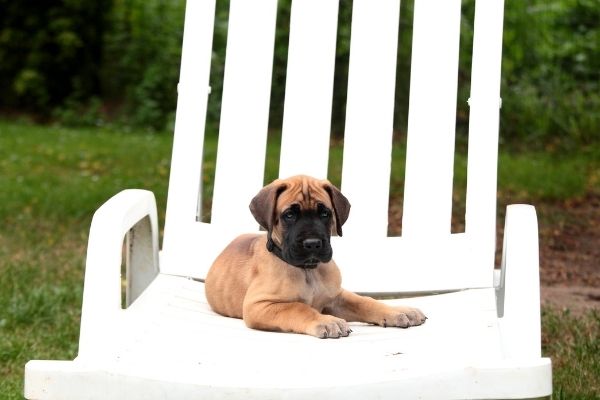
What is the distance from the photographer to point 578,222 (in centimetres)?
611

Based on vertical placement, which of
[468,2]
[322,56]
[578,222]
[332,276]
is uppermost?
[468,2]

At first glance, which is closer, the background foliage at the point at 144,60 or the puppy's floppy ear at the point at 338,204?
the puppy's floppy ear at the point at 338,204

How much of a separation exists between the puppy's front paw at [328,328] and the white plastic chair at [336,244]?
4 centimetres

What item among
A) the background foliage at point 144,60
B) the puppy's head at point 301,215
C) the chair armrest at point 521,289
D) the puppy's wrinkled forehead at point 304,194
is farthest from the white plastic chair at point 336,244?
the background foliage at point 144,60

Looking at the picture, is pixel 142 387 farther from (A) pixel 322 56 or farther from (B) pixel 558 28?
(B) pixel 558 28

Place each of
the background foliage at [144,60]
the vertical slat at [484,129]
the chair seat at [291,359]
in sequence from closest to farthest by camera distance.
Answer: the chair seat at [291,359], the vertical slat at [484,129], the background foliage at [144,60]

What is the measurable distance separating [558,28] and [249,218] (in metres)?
6.05

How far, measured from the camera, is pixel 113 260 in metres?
2.83

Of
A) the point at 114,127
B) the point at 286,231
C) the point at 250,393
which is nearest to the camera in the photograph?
the point at 250,393

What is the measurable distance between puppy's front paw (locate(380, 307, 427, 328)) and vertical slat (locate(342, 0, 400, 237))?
651 mm

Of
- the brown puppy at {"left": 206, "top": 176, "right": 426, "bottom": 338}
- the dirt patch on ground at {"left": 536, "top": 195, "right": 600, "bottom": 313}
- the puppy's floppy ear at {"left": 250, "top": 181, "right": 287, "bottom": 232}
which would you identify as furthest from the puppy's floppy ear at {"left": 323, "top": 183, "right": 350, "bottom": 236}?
the dirt patch on ground at {"left": 536, "top": 195, "right": 600, "bottom": 313}

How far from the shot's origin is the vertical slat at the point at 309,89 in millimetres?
3689

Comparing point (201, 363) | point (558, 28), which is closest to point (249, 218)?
point (201, 363)

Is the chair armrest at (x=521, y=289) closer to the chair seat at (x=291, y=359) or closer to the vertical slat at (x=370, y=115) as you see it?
the chair seat at (x=291, y=359)
